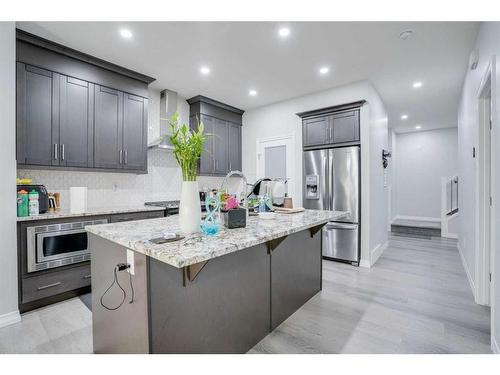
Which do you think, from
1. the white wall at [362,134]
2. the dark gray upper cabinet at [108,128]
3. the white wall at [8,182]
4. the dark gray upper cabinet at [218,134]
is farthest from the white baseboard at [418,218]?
the white wall at [8,182]

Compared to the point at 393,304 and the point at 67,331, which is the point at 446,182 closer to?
the point at 393,304

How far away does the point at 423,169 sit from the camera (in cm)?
731

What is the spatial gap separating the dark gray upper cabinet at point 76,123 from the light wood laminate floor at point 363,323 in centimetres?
163

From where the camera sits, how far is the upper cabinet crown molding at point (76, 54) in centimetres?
257

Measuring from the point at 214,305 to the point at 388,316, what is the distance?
1774mm

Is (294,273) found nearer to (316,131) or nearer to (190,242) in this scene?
(190,242)

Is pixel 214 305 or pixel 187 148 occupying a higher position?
pixel 187 148

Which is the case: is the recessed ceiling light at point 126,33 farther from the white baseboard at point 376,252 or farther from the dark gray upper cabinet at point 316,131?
the white baseboard at point 376,252

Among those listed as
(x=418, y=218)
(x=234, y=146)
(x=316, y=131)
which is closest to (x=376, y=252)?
(x=316, y=131)

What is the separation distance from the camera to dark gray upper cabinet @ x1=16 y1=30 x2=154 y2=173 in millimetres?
2613

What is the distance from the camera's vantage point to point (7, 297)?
2.21 metres

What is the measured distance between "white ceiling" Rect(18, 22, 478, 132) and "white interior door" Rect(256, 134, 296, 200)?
3.00 ft

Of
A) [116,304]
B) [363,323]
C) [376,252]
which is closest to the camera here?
[116,304]

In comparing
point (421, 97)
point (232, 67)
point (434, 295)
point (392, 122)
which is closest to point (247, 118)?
point (232, 67)
